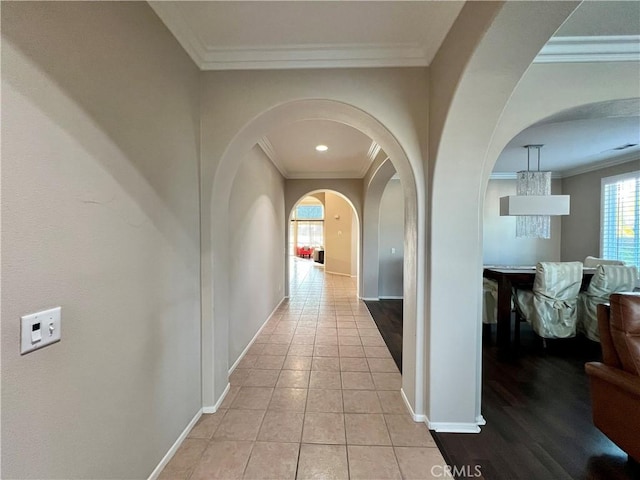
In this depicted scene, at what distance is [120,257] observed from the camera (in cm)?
130

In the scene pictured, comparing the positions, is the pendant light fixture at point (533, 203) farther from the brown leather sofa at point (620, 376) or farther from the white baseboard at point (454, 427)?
the white baseboard at point (454, 427)

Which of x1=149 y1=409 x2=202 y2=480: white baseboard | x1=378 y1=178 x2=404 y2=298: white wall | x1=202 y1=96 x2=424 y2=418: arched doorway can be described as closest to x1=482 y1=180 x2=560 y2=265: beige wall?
x1=378 y1=178 x2=404 y2=298: white wall

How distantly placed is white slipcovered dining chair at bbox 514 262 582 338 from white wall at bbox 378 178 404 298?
115 inches

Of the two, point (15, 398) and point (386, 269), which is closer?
point (15, 398)

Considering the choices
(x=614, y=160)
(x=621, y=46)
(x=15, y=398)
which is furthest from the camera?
(x=614, y=160)

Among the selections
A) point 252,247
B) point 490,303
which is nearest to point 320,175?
point 252,247

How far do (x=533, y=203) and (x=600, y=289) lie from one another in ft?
4.55

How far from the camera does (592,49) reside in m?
1.85

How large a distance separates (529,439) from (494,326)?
273 cm

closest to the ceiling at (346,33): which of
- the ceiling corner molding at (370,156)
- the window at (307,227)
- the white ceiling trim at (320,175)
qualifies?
the ceiling corner molding at (370,156)

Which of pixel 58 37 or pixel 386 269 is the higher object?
pixel 58 37

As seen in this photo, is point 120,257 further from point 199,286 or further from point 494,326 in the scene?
point 494,326

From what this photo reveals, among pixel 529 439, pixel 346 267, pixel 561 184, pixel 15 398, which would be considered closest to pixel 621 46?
pixel 529 439

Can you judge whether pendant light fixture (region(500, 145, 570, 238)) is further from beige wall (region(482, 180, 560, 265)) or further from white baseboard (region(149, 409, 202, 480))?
white baseboard (region(149, 409, 202, 480))
